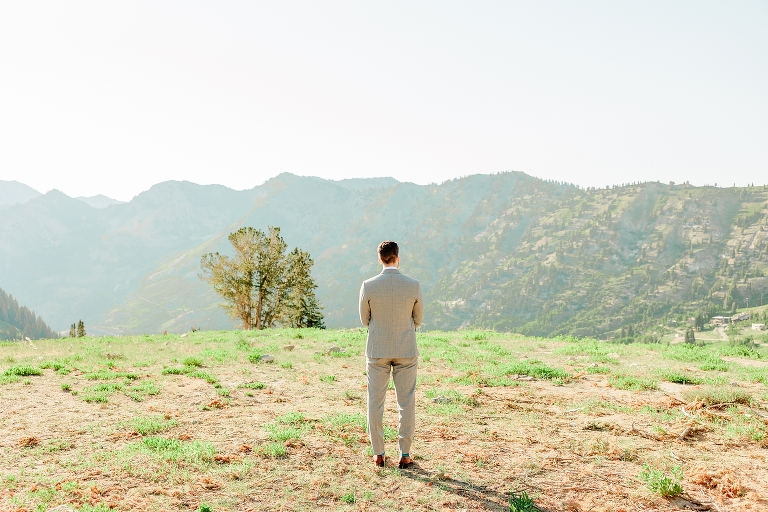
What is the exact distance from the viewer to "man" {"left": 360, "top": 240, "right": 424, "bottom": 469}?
862 cm

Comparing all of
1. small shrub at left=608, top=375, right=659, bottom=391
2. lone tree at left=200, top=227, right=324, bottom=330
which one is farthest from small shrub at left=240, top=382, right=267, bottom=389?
lone tree at left=200, top=227, right=324, bottom=330

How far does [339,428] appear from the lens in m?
10.9

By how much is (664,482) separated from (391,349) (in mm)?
5159

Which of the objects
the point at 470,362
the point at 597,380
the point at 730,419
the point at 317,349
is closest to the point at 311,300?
the point at 317,349

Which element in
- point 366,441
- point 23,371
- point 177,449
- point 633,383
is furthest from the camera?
point 23,371

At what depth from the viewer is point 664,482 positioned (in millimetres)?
7773

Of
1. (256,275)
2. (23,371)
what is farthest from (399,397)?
(256,275)

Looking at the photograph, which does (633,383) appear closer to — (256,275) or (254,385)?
(254,385)

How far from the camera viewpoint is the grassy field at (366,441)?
7688 mm

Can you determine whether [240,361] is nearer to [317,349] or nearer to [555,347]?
[317,349]

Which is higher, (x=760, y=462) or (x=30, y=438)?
(x=30, y=438)

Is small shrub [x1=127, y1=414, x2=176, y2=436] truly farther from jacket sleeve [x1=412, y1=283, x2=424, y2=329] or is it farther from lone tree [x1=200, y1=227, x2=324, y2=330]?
lone tree [x1=200, y1=227, x2=324, y2=330]

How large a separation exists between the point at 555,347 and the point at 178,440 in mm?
19871

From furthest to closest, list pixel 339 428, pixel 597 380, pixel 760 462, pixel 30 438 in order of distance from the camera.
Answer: pixel 597 380 < pixel 339 428 < pixel 30 438 < pixel 760 462
